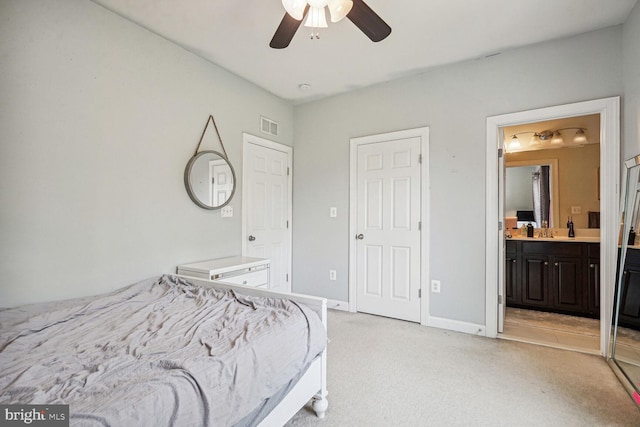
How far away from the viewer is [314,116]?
3.84 metres

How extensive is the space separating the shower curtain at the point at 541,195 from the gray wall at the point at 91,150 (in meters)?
4.28

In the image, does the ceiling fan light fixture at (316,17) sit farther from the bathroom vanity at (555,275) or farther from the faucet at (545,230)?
the faucet at (545,230)

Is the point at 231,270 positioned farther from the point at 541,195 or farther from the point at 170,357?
the point at 541,195

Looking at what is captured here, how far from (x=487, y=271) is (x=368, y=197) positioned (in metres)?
1.41

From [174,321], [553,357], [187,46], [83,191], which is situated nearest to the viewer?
[174,321]

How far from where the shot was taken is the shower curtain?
4.09 m

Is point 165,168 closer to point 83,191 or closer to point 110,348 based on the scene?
point 83,191

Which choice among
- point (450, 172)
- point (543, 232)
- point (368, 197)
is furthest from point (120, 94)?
point (543, 232)

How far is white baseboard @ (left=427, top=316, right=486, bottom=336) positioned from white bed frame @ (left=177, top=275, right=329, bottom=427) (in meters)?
1.74

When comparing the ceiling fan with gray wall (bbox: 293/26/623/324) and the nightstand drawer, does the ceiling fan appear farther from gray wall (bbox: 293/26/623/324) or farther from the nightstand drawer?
the nightstand drawer

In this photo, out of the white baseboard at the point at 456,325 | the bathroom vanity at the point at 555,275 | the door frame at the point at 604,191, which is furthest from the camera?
the bathroom vanity at the point at 555,275

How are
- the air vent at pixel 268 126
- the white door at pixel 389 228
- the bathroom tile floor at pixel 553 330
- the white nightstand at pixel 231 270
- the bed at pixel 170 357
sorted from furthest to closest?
the air vent at pixel 268 126
the white door at pixel 389 228
the bathroom tile floor at pixel 553 330
the white nightstand at pixel 231 270
the bed at pixel 170 357

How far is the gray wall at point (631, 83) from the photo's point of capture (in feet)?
6.75

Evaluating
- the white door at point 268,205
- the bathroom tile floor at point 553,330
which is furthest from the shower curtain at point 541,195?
the white door at point 268,205
